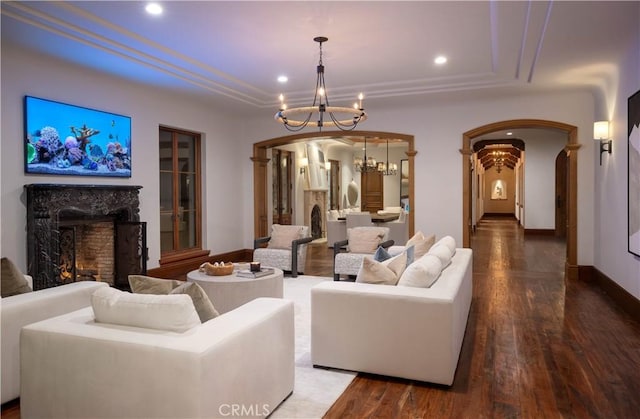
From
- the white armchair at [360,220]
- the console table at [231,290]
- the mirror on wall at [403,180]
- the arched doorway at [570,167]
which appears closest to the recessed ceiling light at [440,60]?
the arched doorway at [570,167]

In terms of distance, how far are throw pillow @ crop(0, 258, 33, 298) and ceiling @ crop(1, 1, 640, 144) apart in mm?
2223

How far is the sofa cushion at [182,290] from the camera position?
2.49 m

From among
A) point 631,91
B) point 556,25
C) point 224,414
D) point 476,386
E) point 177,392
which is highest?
point 556,25

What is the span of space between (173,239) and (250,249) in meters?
1.95

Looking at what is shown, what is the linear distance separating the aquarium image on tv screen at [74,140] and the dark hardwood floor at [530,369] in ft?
10.4

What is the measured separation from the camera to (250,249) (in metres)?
9.10

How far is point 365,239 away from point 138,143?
3.54m

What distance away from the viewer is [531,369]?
3.35 metres

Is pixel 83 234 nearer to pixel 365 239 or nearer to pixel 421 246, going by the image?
pixel 365 239

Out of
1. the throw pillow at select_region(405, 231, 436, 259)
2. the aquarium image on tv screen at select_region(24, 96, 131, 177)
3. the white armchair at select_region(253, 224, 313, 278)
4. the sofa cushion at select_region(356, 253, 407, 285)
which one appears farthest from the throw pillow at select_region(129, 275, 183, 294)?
the white armchair at select_region(253, 224, 313, 278)

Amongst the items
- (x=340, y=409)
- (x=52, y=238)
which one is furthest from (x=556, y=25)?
(x=52, y=238)

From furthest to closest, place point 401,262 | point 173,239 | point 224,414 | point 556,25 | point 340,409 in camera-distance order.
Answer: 1. point 173,239
2. point 556,25
3. point 401,262
4. point 340,409
5. point 224,414

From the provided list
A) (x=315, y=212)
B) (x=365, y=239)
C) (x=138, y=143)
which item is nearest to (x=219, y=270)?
(x=365, y=239)

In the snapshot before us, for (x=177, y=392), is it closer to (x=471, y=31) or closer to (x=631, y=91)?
(x=471, y=31)
